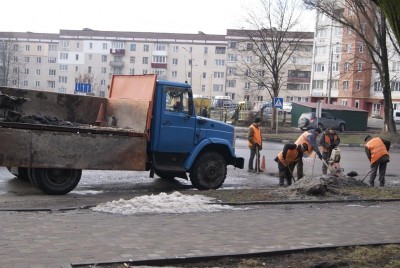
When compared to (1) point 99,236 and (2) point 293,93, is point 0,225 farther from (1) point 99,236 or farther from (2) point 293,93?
(2) point 293,93

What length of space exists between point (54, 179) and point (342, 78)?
247 ft

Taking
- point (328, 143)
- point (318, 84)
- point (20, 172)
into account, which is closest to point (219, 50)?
point (318, 84)

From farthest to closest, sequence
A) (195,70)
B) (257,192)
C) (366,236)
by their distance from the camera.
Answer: (195,70) → (257,192) → (366,236)

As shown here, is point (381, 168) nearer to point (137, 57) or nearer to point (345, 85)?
point (345, 85)

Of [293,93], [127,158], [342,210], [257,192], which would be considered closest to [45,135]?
[127,158]

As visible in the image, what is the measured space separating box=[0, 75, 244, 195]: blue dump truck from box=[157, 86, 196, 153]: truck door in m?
0.02

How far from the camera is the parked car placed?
141 feet

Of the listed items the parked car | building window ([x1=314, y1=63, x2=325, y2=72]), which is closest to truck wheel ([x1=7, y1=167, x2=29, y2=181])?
the parked car

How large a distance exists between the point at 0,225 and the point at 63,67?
114 meters

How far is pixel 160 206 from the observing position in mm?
8875

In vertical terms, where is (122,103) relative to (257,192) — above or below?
above

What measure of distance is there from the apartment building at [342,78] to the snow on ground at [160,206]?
2676 inches

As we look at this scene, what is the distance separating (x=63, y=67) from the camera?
116 m

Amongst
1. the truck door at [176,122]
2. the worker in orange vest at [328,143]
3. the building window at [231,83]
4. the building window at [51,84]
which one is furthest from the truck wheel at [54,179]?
the building window at [51,84]
